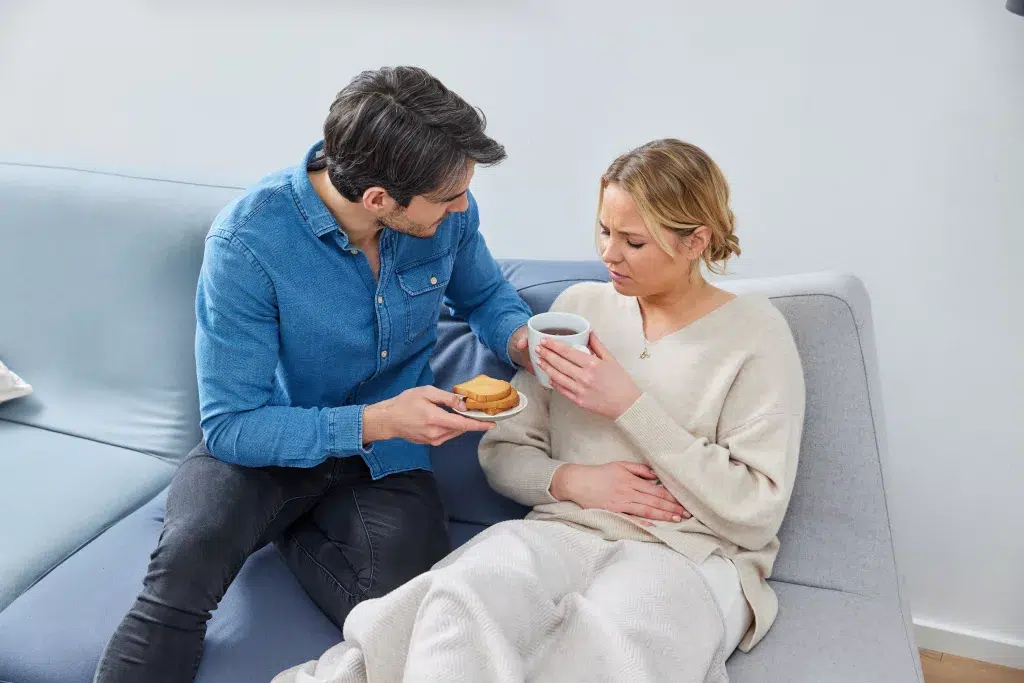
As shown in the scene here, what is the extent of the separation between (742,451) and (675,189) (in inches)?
17.3

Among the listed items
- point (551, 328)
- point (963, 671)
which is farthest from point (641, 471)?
point (963, 671)

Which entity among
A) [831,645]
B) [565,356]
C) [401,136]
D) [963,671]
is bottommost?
[963,671]

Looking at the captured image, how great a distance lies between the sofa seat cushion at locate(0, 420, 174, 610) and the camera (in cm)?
171

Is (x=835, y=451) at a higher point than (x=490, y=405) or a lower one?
lower

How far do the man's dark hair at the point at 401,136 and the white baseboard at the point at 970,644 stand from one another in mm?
1530

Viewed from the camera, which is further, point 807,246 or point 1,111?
point 1,111

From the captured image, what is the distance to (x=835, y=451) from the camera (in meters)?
1.62

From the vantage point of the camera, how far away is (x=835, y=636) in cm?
145

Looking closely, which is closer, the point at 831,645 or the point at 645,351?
the point at 831,645

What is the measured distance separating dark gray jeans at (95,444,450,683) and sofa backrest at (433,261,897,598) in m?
0.24

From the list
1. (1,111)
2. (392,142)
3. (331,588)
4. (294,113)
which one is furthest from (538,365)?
(1,111)

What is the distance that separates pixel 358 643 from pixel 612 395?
1.76 ft

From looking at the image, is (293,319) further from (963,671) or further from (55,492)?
(963,671)

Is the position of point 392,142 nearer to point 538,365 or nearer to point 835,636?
point 538,365
